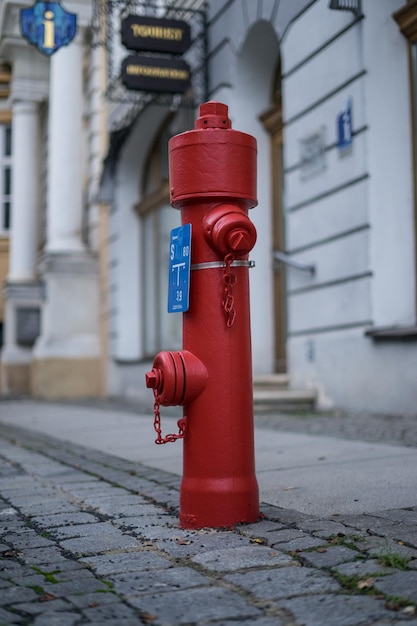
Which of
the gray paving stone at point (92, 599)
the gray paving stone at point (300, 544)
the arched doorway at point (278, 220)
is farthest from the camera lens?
the arched doorway at point (278, 220)

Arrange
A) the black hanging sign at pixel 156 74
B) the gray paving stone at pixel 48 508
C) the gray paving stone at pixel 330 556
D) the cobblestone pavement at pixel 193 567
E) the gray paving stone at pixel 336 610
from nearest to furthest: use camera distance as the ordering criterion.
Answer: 1. the gray paving stone at pixel 336 610
2. the cobblestone pavement at pixel 193 567
3. the gray paving stone at pixel 330 556
4. the gray paving stone at pixel 48 508
5. the black hanging sign at pixel 156 74

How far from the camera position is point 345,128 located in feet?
26.7

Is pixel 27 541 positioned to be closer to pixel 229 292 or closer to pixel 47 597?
pixel 47 597

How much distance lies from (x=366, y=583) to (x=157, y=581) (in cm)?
63

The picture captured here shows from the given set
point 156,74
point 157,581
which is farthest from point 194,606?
point 156,74

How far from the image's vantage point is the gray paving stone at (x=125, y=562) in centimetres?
285

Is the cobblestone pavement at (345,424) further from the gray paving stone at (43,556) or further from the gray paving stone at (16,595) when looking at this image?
the gray paving stone at (16,595)

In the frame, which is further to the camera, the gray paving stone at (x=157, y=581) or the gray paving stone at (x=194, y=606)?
the gray paving stone at (x=157, y=581)

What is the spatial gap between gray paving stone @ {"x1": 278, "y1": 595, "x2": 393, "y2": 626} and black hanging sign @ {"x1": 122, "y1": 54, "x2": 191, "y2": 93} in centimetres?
909

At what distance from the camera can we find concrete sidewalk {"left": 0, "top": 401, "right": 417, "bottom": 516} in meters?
3.81

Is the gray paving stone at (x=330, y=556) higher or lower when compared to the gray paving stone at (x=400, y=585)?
higher

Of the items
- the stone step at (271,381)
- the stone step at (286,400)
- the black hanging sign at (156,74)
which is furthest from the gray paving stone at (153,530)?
the black hanging sign at (156,74)

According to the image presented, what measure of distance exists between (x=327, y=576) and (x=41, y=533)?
4.35 ft

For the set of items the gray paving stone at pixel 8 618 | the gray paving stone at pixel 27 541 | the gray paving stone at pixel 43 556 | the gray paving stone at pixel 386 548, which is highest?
the gray paving stone at pixel 386 548
